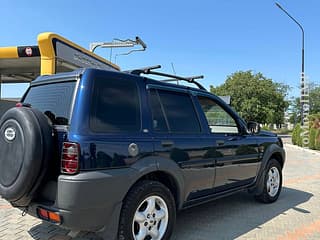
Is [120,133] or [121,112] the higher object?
[121,112]

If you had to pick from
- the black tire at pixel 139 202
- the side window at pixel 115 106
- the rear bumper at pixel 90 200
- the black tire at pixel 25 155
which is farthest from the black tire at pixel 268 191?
the black tire at pixel 25 155

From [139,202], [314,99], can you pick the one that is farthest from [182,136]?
[314,99]

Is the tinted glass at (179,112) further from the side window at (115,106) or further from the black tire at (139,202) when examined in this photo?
the black tire at (139,202)

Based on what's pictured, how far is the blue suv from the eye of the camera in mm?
2998

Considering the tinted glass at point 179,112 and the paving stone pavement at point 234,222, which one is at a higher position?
the tinted glass at point 179,112

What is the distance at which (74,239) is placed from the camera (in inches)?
154

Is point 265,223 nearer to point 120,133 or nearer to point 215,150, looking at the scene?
point 215,150

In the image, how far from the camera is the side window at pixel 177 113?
391cm

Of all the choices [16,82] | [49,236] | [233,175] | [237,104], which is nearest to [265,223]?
[233,175]

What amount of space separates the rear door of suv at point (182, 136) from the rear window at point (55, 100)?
0.94 metres

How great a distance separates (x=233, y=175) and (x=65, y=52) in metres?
7.29

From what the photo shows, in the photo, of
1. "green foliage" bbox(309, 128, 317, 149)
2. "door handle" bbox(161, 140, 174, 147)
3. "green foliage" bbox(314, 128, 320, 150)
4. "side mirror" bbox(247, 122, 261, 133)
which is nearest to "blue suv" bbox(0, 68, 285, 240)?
"door handle" bbox(161, 140, 174, 147)

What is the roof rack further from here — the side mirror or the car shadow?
the car shadow

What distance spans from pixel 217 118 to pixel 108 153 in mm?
2203
